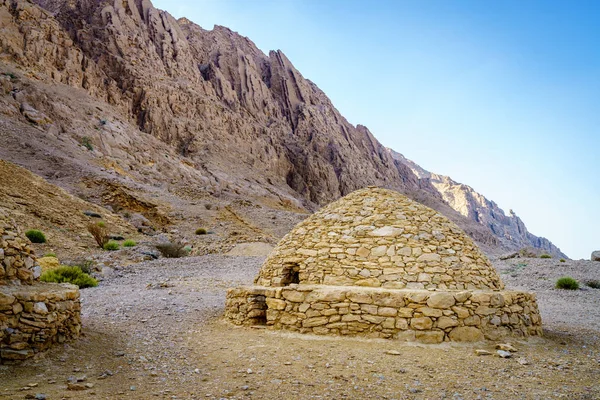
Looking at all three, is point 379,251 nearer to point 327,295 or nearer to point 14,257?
point 327,295

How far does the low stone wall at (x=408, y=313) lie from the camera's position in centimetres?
747

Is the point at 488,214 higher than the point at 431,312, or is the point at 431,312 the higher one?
the point at 488,214

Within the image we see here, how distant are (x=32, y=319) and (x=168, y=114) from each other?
56657 millimetres

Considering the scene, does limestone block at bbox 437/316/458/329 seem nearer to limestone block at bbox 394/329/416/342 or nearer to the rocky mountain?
limestone block at bbox 394/329/416/342

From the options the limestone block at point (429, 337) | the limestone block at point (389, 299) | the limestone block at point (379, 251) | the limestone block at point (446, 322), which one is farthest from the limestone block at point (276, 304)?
the limestone block at point (446, 322)

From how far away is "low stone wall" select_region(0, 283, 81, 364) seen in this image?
549cm

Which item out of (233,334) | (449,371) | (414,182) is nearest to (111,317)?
(233,334)

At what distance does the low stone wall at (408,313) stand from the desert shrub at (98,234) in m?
15.5

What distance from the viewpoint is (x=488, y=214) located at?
140 meters

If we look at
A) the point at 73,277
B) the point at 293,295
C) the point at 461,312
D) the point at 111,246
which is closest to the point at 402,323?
the point at 461,312

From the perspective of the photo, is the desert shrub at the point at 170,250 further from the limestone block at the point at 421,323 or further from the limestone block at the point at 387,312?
the limestone block at the point at 421,323

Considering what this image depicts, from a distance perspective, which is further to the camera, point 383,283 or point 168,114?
Result: point 168,114

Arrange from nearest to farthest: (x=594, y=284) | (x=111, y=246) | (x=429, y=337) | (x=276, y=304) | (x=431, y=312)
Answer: (x=429, y=337) < (x=431, y=312) < (x=276, y=304) < (x=594, y=284) < (x=111, y=246)

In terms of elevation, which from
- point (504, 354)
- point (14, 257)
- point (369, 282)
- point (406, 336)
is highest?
point (14, 257)
